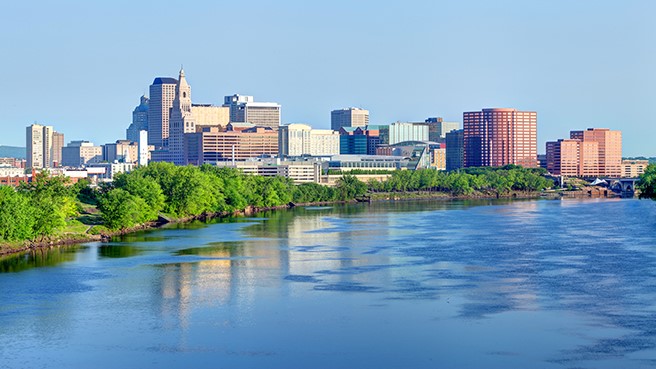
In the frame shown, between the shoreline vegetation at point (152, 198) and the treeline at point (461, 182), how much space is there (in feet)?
0.57

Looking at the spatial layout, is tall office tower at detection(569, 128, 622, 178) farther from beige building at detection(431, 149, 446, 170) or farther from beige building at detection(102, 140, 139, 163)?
beige building at detection(102, 140, 139, 163)

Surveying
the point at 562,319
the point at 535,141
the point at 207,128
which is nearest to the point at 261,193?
the point at 562,319

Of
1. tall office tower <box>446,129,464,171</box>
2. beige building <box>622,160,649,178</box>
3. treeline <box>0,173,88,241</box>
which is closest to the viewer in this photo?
treeline <box>0,173,88,241</box>

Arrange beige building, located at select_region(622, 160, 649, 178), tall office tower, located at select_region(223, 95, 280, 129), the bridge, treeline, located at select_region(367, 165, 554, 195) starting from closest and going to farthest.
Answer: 1. treeline, located at select_region(367, 165, 554, 195)
2. the bridge
3. beige building, located at select_region(622, 160, 649, 178)
4. tall office tower, located at select_region(223, 95, 280, 129)

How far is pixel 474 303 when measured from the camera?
31.7m

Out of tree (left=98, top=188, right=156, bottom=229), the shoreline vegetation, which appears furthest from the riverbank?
tree (left=98, top=188, right=156, bottom=229)

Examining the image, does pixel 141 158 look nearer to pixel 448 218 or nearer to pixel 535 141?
pixel 535 141

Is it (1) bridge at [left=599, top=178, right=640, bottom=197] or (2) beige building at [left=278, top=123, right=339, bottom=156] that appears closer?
(1) bridge at [left=599, top=178, right=640, bottom=197]

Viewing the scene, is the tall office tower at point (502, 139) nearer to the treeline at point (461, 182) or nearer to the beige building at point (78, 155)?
the treeline at point (461, 182)

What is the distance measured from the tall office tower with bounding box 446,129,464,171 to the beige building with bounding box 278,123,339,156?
19792 mm

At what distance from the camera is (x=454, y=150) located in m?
182

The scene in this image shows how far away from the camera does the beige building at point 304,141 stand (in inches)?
6781

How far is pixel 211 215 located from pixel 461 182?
5545cm

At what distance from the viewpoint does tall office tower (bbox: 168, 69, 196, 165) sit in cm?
17125
